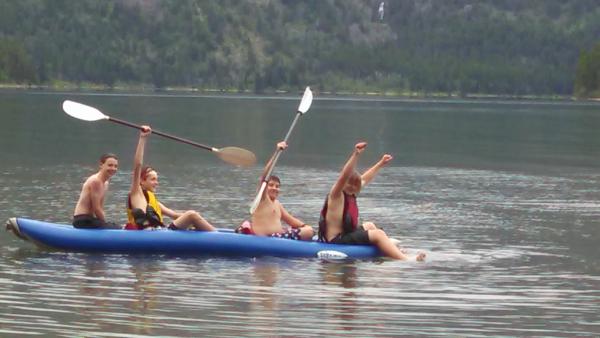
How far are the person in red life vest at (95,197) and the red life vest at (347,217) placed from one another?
3082mm

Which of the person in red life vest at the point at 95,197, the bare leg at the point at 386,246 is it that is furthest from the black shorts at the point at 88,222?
the bare leg at the point at 386,246

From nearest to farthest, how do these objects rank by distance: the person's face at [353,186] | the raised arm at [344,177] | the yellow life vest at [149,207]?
the raised arm at [344,177], the person's face at [353,186], the yellow life vest at [149,207]

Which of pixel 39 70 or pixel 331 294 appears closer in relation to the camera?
pixel 331 294

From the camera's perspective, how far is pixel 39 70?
637 ft

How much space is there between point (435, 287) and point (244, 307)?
10.2 feet

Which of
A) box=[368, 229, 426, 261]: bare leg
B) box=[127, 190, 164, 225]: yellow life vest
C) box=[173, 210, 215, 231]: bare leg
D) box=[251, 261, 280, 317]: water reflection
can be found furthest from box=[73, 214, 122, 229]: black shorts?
box=[368, 229, 426, 261]: bare leg

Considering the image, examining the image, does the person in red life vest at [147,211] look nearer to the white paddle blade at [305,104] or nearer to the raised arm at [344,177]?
the raised arm at [344,177]

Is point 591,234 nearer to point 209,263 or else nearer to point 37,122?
point 209,263

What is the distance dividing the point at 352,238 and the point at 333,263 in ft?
2.43

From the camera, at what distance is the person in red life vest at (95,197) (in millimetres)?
22000

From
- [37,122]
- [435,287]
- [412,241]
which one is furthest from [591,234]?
[37,122]

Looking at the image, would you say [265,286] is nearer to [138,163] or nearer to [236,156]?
[138,163]

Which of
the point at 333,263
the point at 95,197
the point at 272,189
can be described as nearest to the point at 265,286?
the point at 333,263

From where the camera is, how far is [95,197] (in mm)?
22016
